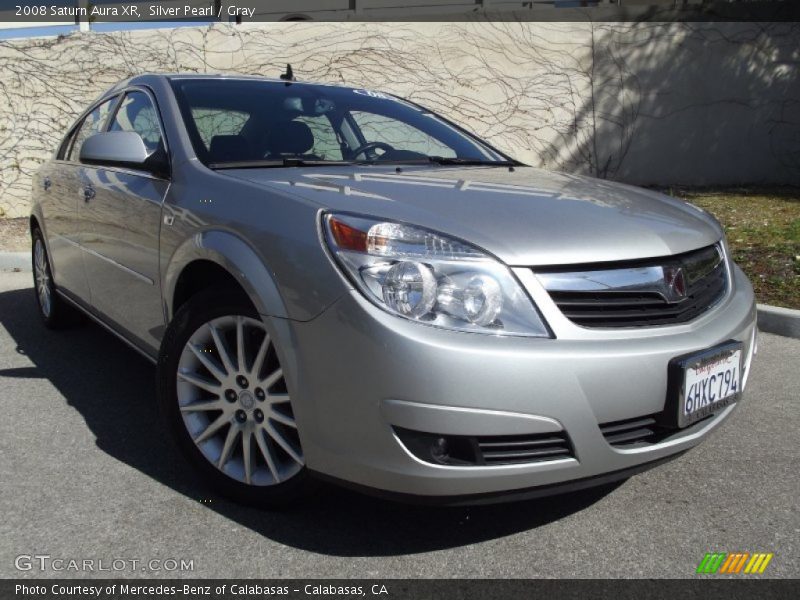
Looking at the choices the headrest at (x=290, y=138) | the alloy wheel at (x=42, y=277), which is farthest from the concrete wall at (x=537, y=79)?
the headrest at (x=290, y=138)

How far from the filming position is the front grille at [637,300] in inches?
86.6

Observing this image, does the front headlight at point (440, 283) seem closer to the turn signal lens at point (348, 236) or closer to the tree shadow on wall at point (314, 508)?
the turn signal lens at point (348, 236)

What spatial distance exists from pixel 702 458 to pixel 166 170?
2389mm

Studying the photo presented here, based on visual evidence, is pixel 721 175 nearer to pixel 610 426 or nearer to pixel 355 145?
pixel 355 145

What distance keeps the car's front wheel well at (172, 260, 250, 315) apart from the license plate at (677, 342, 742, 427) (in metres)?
1.43

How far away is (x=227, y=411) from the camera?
260cm

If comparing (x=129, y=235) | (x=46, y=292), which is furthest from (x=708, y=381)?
(x=46, y=292)

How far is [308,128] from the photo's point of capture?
136 inches

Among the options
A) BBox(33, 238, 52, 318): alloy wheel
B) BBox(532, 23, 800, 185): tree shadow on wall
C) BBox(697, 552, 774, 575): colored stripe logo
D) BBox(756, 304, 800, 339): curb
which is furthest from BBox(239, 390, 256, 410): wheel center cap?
BBox(532, 23, 800, 185): tree shadow on wall

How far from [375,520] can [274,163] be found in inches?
55.4

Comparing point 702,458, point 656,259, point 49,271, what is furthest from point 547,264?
point 49,271

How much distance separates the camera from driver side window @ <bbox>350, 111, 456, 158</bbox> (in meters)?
3.66

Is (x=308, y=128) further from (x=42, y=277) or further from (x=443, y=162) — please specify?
(x=42, y=277)

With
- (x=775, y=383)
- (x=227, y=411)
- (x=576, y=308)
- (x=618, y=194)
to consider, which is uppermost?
(x=618, y=194)
